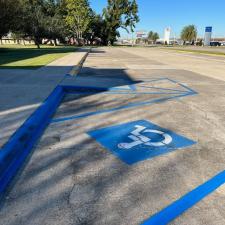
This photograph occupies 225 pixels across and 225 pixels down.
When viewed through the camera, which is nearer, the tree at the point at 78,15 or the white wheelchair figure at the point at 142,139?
the white wheelchair figure at the point at 142,139

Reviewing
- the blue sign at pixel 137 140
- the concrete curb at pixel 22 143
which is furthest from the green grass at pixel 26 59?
the blue sign at pixel 137 140

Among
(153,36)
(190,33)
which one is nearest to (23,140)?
(190,33)

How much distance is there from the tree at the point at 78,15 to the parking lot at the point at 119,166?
6953 centimetres

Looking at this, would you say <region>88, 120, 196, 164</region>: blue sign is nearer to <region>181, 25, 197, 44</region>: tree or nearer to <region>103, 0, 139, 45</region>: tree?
<region>103, 0, 139, 45</region>: tree

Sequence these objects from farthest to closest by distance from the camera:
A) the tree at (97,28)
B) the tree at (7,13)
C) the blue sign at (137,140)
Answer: the tree at (97,28), the tree at (7,13), the blue sign at (137,140)

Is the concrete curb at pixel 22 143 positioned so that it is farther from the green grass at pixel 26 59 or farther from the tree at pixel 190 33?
the tree at pixel 190 33

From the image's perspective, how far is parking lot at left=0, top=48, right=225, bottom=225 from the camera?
10.2ft

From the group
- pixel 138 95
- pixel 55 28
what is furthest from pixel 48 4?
pixel 138 95

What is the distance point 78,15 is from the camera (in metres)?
72.9

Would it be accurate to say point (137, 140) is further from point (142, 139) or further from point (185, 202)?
point (185, 202)

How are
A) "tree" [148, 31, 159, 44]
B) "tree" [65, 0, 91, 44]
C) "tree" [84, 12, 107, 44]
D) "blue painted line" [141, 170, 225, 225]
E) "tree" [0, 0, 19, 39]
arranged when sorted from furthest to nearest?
"tree" [148, 31, 159, 44] < "tree" [84, 12, 107, 44] < "tree" [65, 0, 91, 44] < "tree" [0, 0, 19, 39] < "blue painted line" [141, 170, 225, 225]

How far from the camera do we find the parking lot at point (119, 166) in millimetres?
3105

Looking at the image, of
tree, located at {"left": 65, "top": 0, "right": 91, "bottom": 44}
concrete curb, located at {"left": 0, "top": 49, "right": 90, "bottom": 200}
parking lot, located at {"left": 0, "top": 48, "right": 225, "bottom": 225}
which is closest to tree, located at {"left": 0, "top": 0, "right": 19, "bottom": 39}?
parking lot, located at {"left": 0, "top": 48, "right": 225, "bottom": 225}

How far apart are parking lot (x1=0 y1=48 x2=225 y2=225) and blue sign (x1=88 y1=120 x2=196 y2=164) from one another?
15 mm
